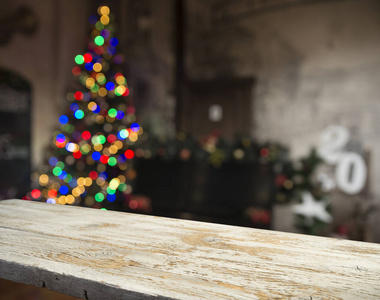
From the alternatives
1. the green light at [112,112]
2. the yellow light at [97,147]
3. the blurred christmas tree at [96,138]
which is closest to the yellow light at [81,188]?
the blurred christmas tree at [96,138]

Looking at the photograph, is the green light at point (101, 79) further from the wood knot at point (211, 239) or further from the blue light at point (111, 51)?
the wood knot at point (211, 239)

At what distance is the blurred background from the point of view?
3.67 metres

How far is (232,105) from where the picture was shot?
4.42m

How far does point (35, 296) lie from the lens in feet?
3.07

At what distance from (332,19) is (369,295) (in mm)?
4168

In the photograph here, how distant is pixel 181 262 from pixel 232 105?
3.96 metres

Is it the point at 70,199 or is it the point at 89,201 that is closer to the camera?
the point at 70,199

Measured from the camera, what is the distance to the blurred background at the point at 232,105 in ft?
12.0

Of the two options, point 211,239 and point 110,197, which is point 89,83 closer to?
point 110,197

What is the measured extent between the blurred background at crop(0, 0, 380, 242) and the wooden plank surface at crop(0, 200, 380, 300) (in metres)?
2.85

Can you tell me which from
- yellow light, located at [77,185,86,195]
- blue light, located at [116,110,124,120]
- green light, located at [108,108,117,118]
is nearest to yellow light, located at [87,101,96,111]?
green light, located at [108,108,117,118]

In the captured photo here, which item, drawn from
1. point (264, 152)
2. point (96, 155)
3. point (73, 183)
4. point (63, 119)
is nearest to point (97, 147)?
point (96, 155)

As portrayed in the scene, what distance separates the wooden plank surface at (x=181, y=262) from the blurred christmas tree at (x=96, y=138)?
11.2 ft

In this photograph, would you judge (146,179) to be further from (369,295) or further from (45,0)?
(369,295)
